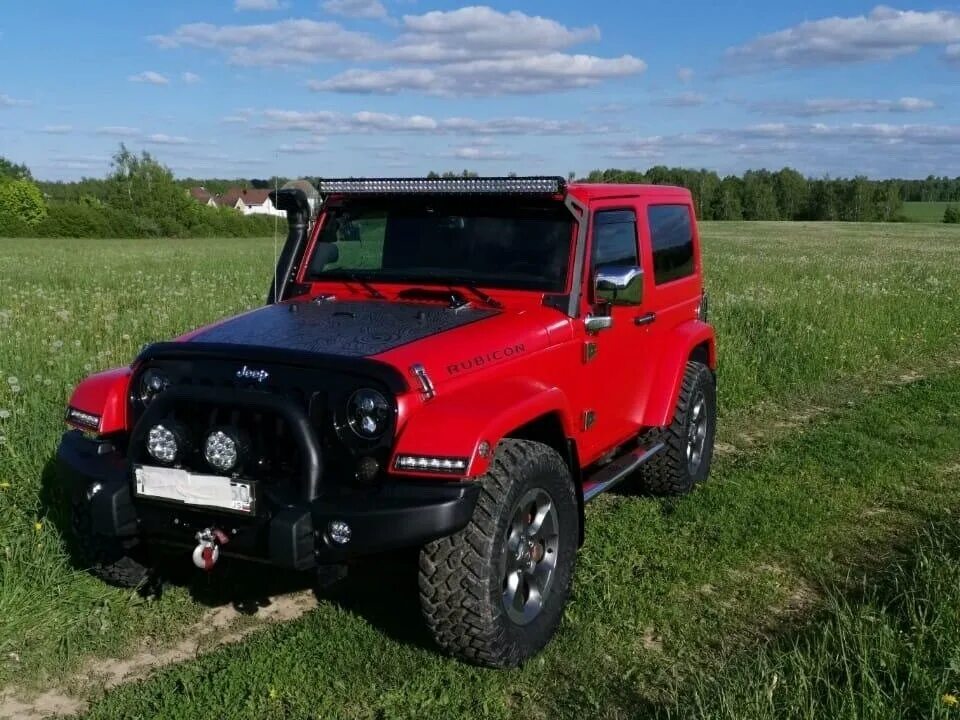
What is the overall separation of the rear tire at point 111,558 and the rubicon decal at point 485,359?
164 cm

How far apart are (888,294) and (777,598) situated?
11966mm

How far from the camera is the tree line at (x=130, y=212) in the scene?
59000mm

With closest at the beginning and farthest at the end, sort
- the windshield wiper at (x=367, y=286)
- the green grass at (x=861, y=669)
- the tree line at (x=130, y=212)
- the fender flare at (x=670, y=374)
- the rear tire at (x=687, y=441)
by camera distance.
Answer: the green grass at (x=861, y=669)
the windshield wiper at (x=367, y=286)
the fender flare at (x=670, y=374)
the rear tire at (x=687, y=441)
the tree line at (x=130, y=212)

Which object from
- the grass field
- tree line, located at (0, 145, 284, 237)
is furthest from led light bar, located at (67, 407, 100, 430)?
tree line, located at (0, 145, 284, 237)

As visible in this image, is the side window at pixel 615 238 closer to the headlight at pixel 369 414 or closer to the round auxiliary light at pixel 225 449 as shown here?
the headlight at pixel 369 414

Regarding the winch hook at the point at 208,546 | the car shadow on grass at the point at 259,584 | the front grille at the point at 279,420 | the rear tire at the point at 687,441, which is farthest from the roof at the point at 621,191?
the winch hook at the point at 208,546

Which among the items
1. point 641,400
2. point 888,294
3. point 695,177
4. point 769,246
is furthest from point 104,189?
point 641,400

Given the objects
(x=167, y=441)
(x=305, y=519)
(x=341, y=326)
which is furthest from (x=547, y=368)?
Answer: (x=167, y=441)

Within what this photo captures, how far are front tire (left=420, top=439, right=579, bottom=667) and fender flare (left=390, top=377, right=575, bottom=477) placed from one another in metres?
0.17

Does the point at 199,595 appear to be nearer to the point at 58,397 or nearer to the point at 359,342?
the point at 359,342

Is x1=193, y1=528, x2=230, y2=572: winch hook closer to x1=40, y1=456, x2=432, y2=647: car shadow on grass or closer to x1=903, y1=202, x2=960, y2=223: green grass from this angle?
x1=40, y1=456, x2=432, y2=647: car shadow on grass

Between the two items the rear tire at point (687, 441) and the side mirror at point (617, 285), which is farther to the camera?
the rear tire at point (687, 441)

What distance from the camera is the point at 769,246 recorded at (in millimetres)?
37562

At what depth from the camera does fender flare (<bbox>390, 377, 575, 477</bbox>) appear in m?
3.27
